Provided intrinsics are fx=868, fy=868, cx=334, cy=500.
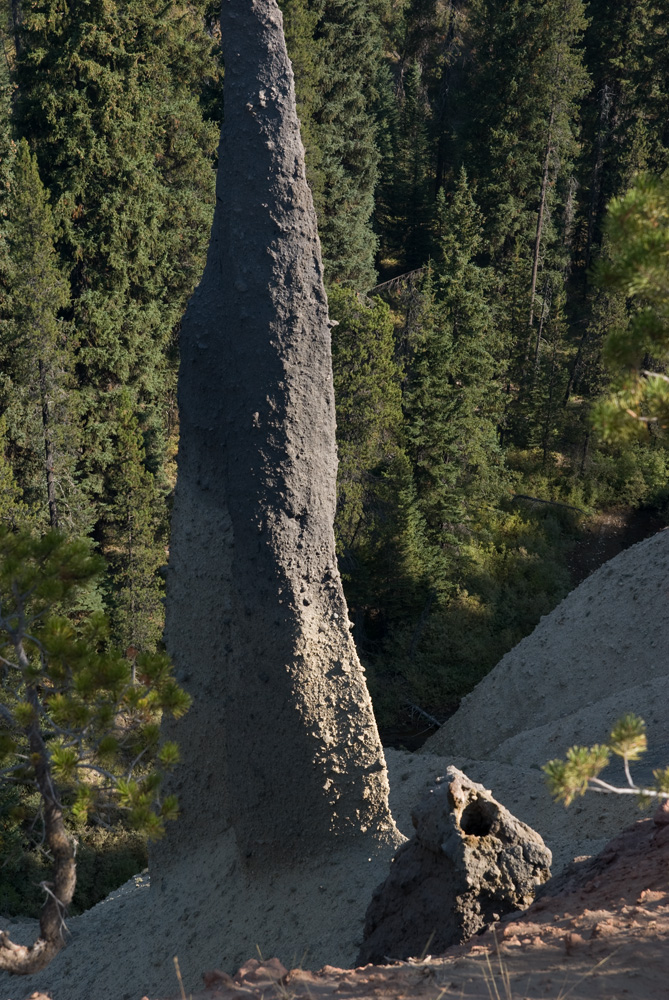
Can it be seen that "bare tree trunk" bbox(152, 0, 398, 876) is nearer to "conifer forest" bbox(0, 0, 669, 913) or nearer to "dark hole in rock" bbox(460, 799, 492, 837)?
"dark hole in rock" bbox(460, 799, 492, 837)

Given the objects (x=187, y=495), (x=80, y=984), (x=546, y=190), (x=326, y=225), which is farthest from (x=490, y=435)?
(x=80, y=984)

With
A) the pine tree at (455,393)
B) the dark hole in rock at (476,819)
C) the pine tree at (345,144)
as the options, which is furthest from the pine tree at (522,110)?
the dark hole in rock at (476,819)

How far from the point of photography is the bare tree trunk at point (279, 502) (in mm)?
9648

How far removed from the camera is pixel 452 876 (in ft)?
25.7

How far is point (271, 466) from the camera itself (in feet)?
31.6

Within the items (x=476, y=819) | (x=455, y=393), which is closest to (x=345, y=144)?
(x=455, y=393)

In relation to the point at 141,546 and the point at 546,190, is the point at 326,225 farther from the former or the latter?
the point at 141,546

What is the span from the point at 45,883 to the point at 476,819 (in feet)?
12.7

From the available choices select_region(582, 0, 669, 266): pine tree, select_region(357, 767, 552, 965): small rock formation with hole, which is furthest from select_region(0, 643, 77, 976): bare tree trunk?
select_region(582, 0, 669, 266): pine tree

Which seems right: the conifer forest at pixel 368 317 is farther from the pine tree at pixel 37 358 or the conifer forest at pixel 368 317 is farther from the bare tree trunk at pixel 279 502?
the bare tree trunk at pixel 279 502

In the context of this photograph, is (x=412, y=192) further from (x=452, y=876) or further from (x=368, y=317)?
(x=452, y=876)

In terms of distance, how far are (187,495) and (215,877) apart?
4.72m

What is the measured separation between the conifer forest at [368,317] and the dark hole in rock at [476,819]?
7.98m

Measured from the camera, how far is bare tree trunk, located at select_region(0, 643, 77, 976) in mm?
6723
